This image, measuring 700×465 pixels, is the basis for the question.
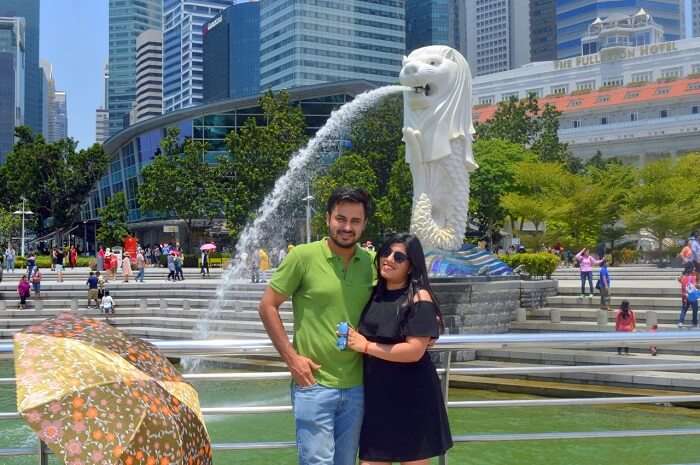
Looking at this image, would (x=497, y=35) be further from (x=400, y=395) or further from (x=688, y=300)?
(x=400, y=395)

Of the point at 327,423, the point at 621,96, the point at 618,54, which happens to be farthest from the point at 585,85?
the point at 327,423

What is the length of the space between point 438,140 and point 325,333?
11.6 m

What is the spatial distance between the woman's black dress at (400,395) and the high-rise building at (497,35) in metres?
151

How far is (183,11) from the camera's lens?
499 feet

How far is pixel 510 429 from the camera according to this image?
8703 millimetres

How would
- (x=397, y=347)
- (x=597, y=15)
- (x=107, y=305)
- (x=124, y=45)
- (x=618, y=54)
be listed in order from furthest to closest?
(x=124, y=45) → (x=597, y=15) → (x=618, y=54) → (x=107, y=305) → (x=397, y=347)

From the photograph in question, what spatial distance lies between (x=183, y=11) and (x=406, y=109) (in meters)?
148

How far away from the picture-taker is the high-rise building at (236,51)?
388ft

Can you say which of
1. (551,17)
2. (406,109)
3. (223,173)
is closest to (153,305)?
(406,109)

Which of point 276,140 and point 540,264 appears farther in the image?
point 276,140

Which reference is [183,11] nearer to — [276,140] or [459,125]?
[276,140]

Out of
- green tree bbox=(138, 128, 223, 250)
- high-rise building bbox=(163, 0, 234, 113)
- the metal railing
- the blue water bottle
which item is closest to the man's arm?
the blue water bottle

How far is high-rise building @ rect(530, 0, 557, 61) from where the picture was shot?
136 m

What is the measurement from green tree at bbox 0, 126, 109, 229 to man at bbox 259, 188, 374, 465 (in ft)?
162
